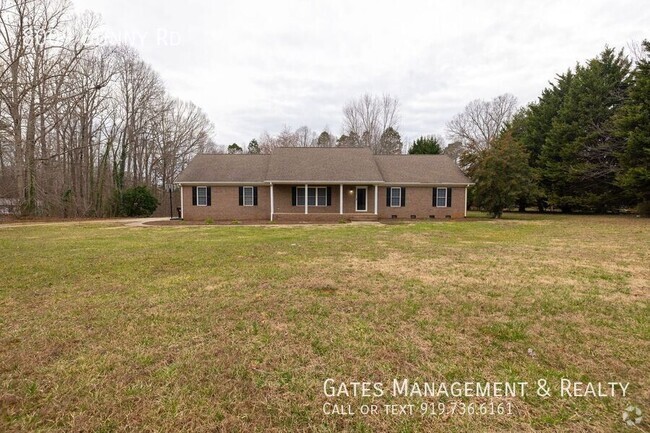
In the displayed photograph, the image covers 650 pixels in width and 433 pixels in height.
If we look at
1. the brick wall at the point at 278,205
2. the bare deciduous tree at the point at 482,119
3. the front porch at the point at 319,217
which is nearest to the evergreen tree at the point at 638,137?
the brick wall at the point at 278,205

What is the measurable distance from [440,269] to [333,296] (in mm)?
2618

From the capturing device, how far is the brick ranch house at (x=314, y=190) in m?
20.1

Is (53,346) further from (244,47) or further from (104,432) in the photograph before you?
(244,47)

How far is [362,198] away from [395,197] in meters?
2.30

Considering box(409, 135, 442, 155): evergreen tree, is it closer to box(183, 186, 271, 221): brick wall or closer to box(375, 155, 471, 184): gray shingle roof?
box(375, 155, 471, 184): gray shingle roof

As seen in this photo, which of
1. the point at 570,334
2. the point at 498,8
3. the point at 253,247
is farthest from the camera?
the point at 498,8

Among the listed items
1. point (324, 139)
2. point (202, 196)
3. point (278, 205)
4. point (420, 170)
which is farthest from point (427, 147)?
point (202, 196)

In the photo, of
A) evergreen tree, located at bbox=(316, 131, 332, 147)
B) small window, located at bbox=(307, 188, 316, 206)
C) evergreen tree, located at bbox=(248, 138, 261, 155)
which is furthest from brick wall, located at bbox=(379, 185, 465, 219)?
evergreen tree, located at bbox=(248, 138, 261, 155)

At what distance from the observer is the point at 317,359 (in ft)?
9.20

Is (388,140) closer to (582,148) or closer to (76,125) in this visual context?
(582,148)

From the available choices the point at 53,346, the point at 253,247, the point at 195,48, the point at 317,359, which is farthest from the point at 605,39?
the point at 53,346

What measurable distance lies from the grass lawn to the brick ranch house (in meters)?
13.8

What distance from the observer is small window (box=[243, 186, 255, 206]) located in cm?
2072

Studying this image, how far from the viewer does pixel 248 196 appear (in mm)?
20766
